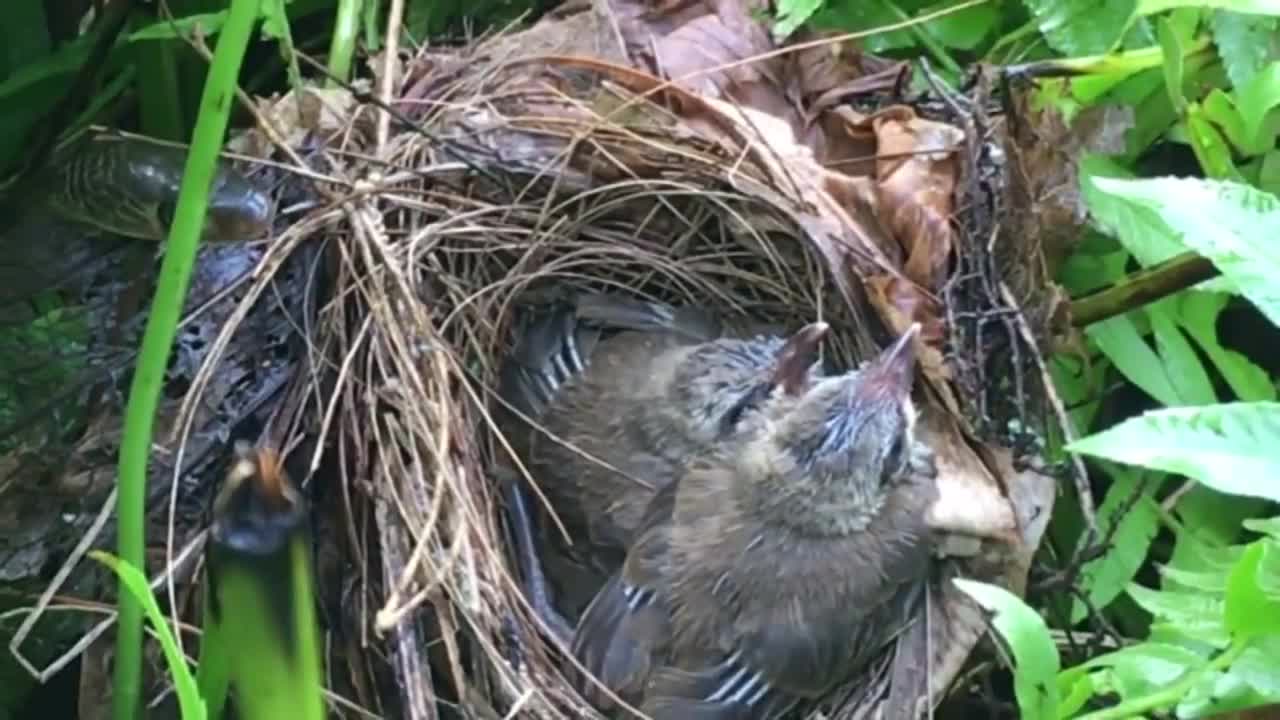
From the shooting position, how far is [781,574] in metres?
1.38

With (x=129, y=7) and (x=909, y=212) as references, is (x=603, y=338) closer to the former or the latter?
(x=909, y=212)

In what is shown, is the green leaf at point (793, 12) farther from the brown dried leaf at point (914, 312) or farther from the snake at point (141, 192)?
the snake at point (141, 192)

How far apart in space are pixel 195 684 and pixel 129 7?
703 millimetres

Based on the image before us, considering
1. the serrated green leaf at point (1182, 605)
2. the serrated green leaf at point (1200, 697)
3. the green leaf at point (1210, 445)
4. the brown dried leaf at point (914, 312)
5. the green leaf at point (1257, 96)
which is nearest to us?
the green leaf at point (1210, 445)

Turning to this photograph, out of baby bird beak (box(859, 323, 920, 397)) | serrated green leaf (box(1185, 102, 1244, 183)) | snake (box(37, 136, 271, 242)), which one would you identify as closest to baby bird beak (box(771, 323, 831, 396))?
baby bird beak (box(859, 323, 920, 397))

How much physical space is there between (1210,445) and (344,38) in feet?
2.55

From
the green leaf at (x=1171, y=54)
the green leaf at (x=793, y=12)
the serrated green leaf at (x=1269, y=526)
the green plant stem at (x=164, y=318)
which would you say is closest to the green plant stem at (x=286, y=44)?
the green plant stem at (x=164, y=318)

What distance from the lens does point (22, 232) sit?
130 centimetres

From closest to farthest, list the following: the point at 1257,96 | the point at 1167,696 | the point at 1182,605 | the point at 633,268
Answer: the point at 1167,696 < the point at 1182,605 < the point at 1257,96 < the point at 633,268

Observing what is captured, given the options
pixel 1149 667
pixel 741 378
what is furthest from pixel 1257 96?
pixel 741 378

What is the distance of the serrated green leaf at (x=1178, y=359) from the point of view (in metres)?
1.27

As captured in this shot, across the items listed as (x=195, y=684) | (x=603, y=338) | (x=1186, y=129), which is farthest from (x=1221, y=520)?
(x=195, y=684)

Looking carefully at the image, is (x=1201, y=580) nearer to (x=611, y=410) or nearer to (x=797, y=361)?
(x=797, y=361)

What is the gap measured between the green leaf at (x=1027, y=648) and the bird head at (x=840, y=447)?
0.40m
